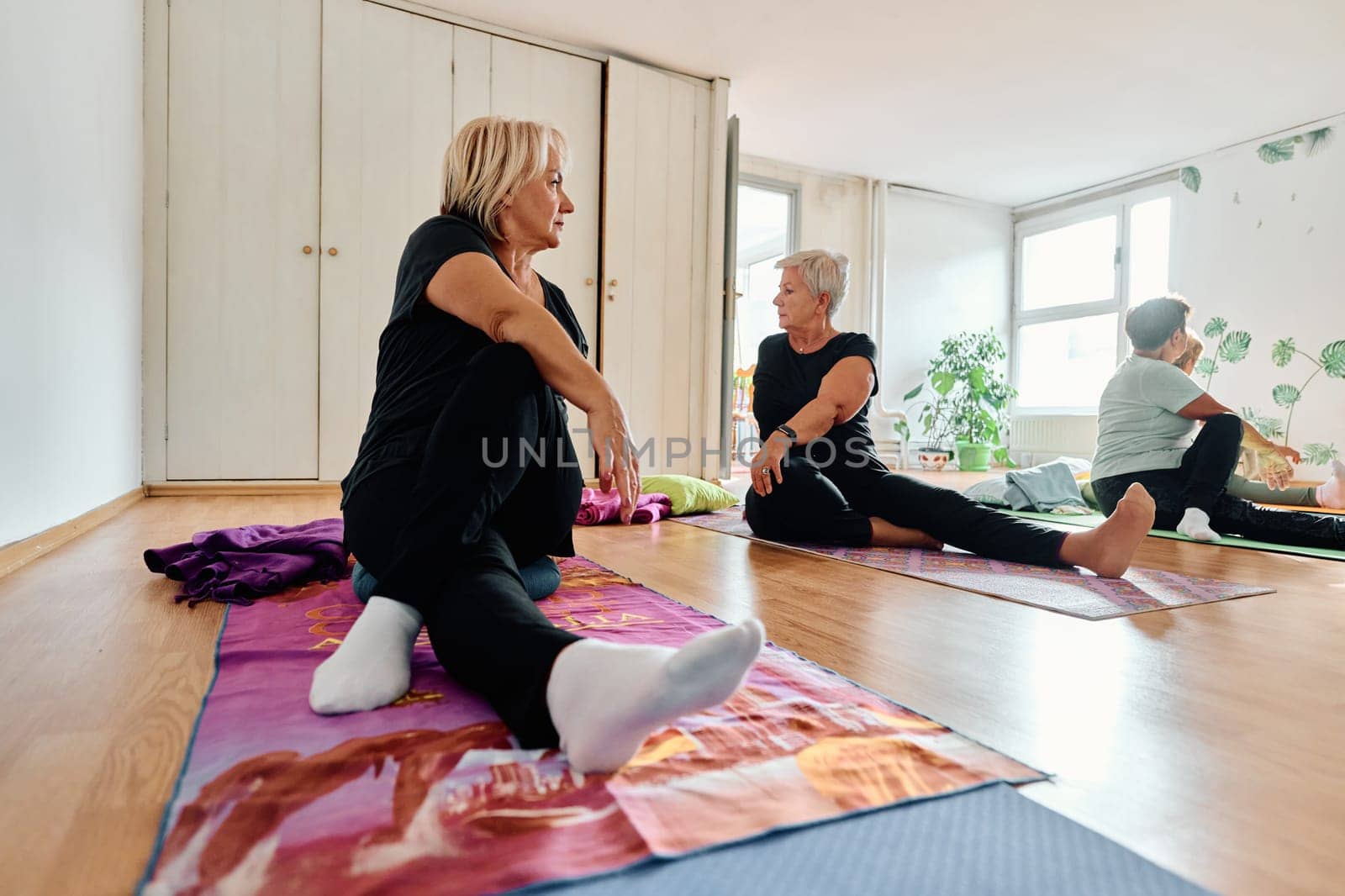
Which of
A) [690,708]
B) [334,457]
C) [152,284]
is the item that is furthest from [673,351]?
[690,708]

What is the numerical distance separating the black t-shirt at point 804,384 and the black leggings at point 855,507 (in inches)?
2.1

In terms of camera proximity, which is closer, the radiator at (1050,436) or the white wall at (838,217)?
the white wall at (838,217)

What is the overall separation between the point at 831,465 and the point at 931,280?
17.4 ft

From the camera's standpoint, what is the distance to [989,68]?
15.3 ft

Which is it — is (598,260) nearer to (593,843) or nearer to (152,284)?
(152,284)

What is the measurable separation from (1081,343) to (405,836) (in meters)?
7.46

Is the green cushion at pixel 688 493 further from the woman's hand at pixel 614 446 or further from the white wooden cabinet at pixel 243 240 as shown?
the woman's hand at pixel 614 446

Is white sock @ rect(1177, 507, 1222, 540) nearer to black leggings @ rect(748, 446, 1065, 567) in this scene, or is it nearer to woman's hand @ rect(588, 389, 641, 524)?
black leggings @ rect(748, 446, 1065, 567)

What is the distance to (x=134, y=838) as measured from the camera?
65 centimetres

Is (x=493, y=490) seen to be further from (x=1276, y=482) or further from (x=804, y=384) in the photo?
(x=1276, y=482)

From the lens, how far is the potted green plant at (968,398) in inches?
268

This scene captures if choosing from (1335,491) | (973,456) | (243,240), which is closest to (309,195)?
(243,240)

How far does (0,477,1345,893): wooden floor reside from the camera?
0.67m


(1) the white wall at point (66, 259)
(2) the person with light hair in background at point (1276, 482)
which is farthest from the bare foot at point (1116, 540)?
(1) the white wall at point (66, 259)
